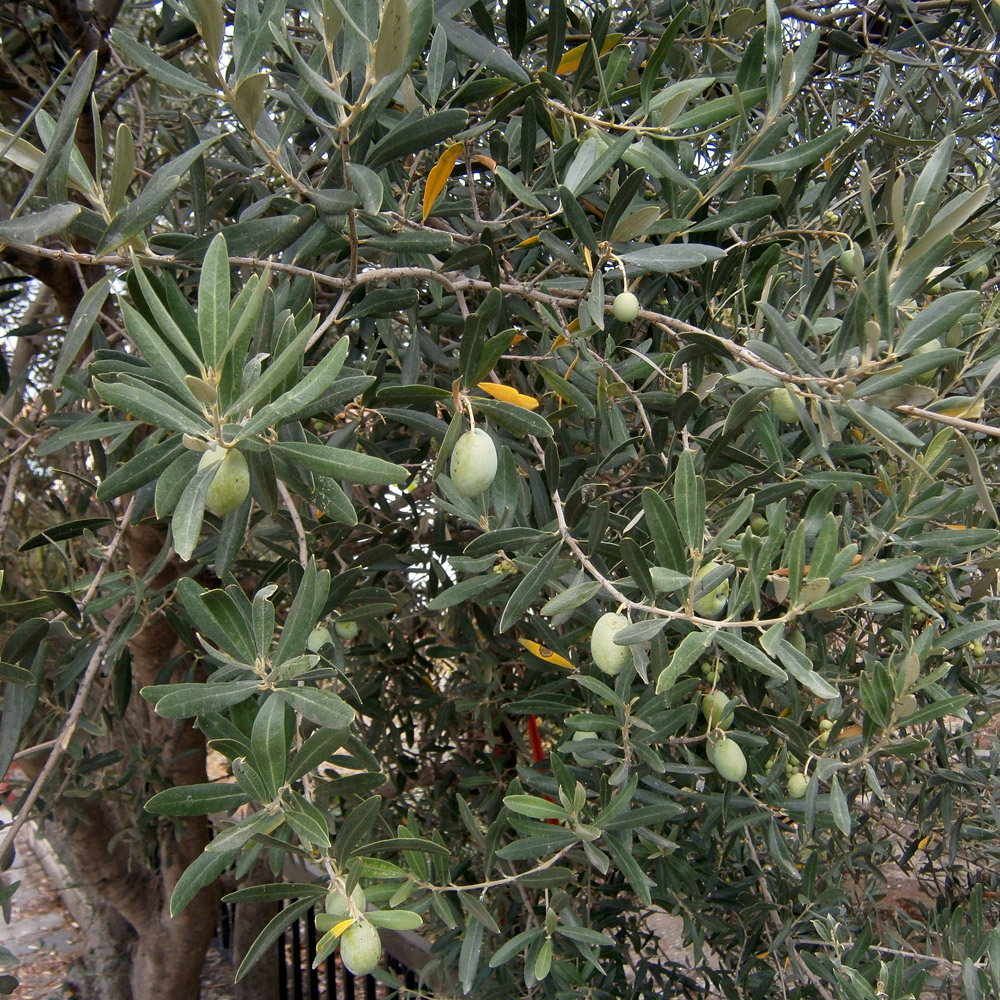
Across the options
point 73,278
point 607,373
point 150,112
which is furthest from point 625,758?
point 150,112

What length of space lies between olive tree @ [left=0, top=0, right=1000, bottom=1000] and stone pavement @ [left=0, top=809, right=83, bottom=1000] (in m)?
2.58

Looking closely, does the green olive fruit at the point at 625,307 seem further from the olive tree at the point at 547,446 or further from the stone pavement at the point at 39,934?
the stone pavement at the point at 39,934

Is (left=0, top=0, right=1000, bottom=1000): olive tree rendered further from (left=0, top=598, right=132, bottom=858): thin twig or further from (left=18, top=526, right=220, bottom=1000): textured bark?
(left=18, top=526, right=220, bottom=1000): textured bark

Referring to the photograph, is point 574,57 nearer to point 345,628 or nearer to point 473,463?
point 473,463

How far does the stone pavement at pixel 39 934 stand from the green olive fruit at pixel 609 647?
3.51m

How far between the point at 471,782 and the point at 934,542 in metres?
1.12

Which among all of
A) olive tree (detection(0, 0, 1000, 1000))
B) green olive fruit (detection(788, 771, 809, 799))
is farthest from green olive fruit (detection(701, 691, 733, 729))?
green olive fruit (detection(788, 771, 809, 799))

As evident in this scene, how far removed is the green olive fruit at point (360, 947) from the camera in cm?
81

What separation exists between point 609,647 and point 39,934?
4.85m

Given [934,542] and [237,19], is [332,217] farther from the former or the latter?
[934,542]

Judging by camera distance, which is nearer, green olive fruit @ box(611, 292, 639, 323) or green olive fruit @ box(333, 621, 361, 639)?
green olive fruit @ box(611, 292, 639, 323)

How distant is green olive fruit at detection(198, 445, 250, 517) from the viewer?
709 millimetres

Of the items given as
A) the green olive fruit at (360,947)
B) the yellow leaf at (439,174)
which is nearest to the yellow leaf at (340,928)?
the green olive fruit at (360,947)

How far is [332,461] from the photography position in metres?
0.78
